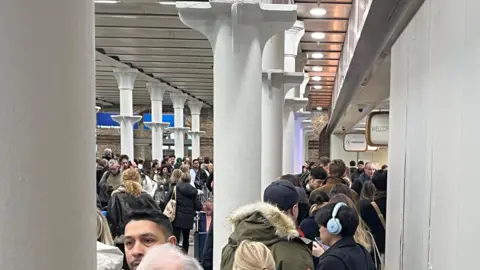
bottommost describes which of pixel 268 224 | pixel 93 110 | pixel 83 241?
pixel 268 224

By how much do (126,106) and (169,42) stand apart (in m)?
4.56

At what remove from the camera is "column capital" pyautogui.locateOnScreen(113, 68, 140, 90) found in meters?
18.8

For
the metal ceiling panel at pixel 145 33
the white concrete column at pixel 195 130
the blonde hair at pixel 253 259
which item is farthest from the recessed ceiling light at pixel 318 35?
the white concrete column at pixel 195 130

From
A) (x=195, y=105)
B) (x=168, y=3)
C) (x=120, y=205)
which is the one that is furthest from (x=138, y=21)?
(x=195, y=105)

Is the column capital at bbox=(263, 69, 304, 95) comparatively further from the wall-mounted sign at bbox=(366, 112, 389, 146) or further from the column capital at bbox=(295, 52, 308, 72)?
the column capital at bbox=(295, 52, 308, 72)

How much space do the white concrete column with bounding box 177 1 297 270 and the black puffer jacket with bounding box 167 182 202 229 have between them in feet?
11.8

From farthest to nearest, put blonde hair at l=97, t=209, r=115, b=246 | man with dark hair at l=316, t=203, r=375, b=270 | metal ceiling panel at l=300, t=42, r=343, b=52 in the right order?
metal ceiling panel at l=300, t=42, r=343, b=52 → blonde hair at l=97, t=209, r=115, b=246 → man with dark hair at l=316, t=203, r=375, b=270

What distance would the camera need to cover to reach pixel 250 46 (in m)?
4.98

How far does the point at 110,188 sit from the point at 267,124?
2.95 m

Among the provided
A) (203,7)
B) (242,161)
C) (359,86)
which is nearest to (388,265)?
(242,161)

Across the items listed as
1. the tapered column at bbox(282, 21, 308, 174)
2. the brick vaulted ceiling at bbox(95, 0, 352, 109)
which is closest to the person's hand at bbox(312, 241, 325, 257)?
the brick vaulted ceiling at bbox(95, 0, 352, 109)

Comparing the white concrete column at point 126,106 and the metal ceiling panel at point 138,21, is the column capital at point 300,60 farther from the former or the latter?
the white concrete column at point 126,106

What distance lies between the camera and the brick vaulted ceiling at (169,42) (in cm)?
1180

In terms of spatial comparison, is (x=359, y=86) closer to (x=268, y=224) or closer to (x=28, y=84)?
(x=268, y=224)
